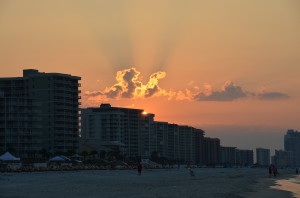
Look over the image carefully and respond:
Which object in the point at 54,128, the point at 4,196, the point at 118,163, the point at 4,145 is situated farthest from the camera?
the point at 54,128

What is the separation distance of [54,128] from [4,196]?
148025 millimetres

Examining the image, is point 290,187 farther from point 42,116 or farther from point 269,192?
point 42,116

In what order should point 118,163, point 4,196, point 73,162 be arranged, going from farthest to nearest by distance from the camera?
point 118,163 < point 73,162 < point 4,196

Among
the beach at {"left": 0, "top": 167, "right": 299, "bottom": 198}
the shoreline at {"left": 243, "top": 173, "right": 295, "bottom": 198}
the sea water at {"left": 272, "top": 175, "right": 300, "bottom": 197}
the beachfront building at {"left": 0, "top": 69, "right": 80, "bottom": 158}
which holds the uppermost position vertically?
the beachfront building at {"left": 0, "top": 69, "right": 80, "bottom": 158}

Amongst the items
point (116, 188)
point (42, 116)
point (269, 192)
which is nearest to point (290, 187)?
point (269, 192)

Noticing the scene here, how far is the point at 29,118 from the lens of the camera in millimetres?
173375

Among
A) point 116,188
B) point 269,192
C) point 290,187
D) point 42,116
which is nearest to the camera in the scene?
point 116,188

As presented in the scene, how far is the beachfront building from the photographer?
16925 centimetres

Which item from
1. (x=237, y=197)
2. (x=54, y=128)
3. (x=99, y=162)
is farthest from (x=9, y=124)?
(x=237, y=197)

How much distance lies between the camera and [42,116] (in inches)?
7426

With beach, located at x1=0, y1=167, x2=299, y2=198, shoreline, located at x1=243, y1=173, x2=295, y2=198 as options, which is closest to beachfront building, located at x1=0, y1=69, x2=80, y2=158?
beach, located at x1=0, y1=167, x2=299, y2=198

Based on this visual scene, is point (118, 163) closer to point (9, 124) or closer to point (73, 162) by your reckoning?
point (73, 162)

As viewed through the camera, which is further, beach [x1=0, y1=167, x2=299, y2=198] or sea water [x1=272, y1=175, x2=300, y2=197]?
sea water [x1=272, y1=175, x2=300, y2=197]

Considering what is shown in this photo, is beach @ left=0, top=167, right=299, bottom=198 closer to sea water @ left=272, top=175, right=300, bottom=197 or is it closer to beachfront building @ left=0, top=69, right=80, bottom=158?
sea water @ left=272, top=175, right=300, bottom=197
